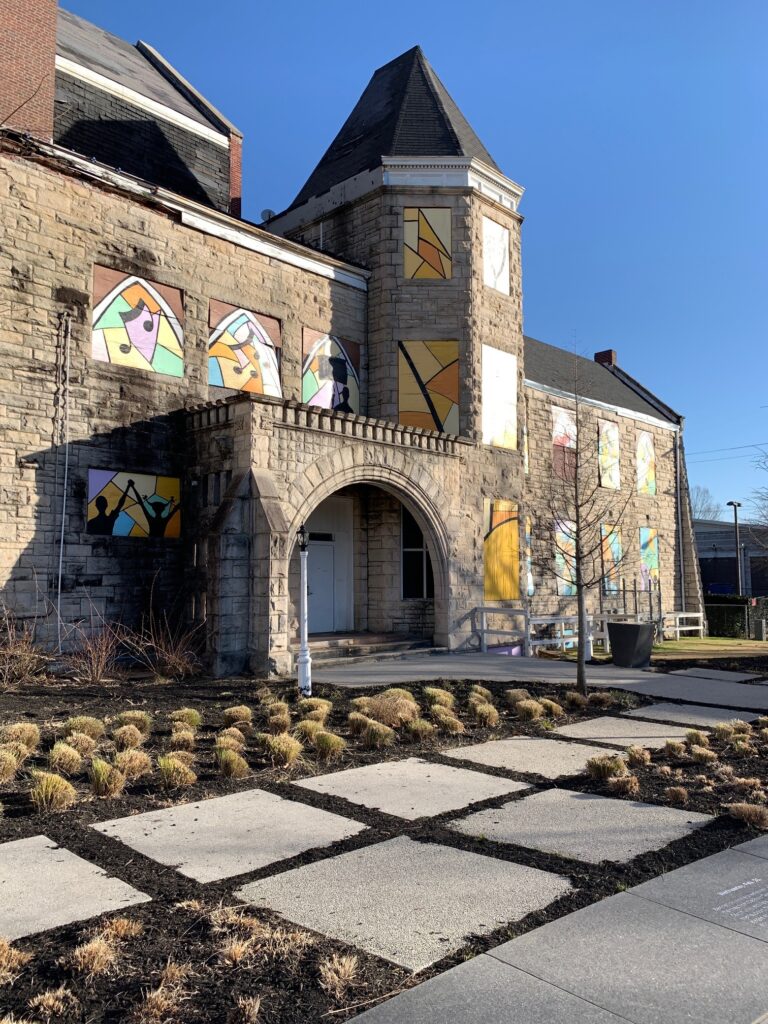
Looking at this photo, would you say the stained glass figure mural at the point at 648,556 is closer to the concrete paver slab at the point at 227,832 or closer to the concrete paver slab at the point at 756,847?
the concrete paver slab at the point at 756,847

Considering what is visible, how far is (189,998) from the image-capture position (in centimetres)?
294

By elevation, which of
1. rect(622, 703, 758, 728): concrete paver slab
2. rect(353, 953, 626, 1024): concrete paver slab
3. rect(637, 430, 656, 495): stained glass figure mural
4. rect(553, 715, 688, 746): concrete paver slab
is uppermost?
rect(637, 430, 656, 495): stained glass figure mural

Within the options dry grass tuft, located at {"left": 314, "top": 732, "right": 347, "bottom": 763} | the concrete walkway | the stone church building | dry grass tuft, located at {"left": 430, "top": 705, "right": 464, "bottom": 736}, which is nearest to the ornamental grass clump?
dry grass tuft, located at {"left": 314, "top": 732, "right": 347, "bottom": 763}

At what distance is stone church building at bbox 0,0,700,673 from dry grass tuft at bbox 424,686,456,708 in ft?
10.6

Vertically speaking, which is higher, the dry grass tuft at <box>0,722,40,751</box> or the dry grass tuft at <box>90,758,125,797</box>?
the dry grass tuft at <box>0,722,40,751</box>

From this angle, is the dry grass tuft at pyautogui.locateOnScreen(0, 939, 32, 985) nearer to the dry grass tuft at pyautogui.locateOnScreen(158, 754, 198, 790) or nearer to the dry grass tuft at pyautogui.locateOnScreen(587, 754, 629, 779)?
the dry grass tuft at pyautogui.locateOnScreen(158, 754, 198, 790)

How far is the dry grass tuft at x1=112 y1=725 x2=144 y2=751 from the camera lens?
7148 mm

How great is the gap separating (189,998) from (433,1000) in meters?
0.93

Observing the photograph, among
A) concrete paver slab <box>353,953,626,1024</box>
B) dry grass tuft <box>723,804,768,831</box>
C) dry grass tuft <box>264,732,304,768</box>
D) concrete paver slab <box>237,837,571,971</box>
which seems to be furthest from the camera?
dry grass tuft <box>264,732,304,768</box>

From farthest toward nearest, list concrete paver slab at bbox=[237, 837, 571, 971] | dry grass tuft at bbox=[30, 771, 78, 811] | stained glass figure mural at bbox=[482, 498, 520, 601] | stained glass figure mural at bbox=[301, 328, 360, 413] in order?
stained glass figure mural at bbox=[482, 498, 520, 601], stained glass figure mural at bbox=[301, 328, 360, 413], dry grass tuft at bbox=[30, 771, 78, 811], concrete paver slab at bbox=[237, 837, 571, 971]

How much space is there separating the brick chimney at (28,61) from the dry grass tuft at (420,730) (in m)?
11.9

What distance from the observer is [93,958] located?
3107mm

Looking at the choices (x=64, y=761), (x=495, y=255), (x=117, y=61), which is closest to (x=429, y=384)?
(x=495, y=255)

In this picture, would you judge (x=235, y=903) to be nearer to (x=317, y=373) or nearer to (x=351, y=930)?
(x=351, y=930)
